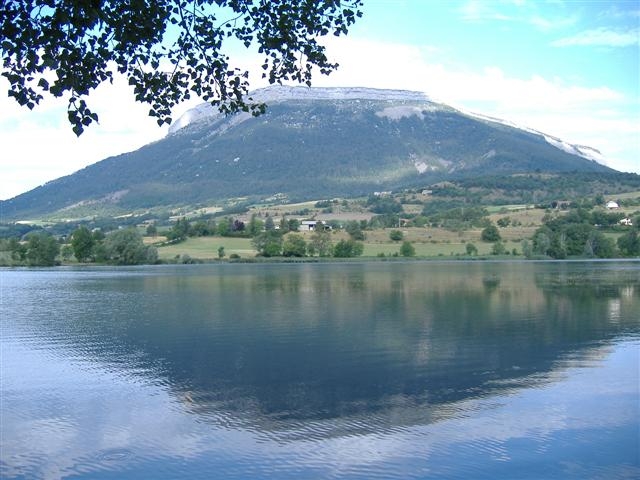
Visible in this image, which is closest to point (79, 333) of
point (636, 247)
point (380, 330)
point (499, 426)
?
point (380, 330)

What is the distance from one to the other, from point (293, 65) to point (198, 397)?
33.8 feet

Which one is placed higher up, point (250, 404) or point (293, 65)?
point (293, 65)

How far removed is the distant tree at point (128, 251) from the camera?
110 m

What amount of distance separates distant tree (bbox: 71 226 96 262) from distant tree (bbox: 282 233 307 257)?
1218 inches

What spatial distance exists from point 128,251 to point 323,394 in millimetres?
96258

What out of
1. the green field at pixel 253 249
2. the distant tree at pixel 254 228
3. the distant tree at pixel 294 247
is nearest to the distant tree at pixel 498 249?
the green field at pixel 253 249

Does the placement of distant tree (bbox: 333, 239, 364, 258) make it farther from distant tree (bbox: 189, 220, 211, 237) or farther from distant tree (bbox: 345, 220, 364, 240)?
distant tree (bbox: 189, 220, 211, 237)

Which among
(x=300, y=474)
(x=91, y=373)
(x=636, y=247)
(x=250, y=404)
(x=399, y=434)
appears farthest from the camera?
(x=636, y=247)

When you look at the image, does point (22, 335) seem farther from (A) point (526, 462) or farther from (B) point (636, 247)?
(B) point (636, 247)

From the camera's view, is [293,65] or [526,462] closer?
[293,65]

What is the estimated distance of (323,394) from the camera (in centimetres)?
1891

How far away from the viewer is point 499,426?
51.8ft

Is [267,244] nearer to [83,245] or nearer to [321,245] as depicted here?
[321,245]

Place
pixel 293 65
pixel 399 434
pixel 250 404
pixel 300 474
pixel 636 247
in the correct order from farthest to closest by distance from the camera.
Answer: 1. pixel 636 247
2. pixel 250 404
3. pixel 399 434
4. pixel 300 474
5. pixel 293 65
